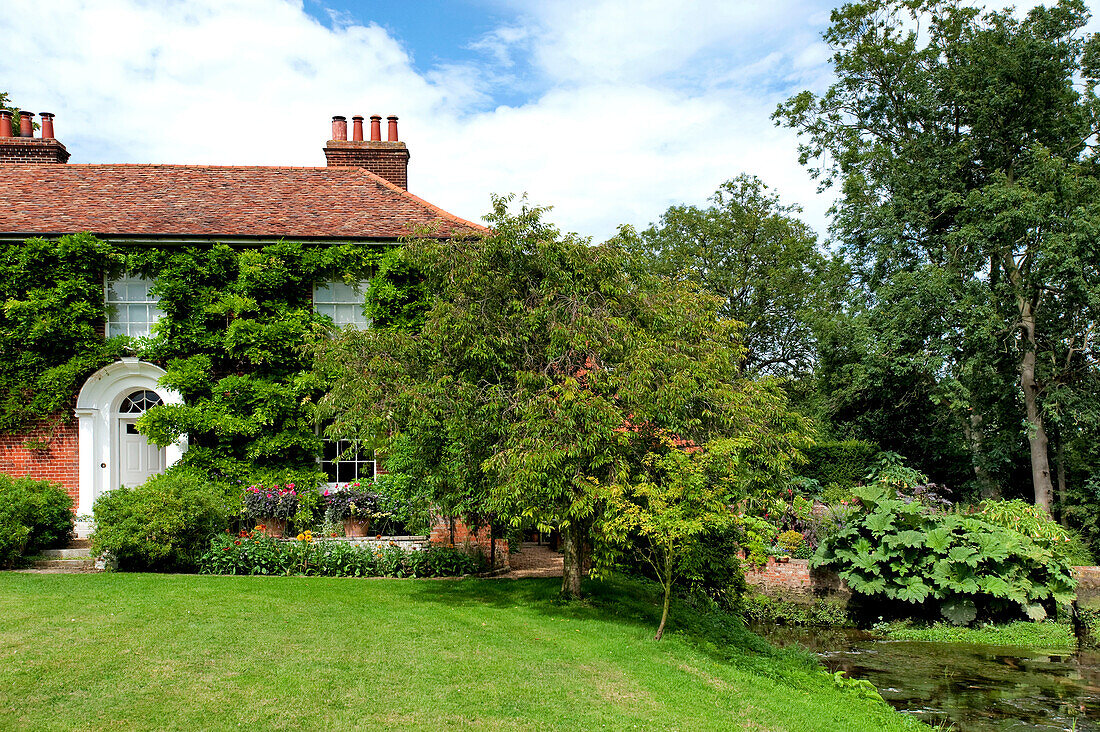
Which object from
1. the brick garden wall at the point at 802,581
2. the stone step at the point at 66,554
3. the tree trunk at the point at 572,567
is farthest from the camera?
→ the brick garden wall at the point at 802,581

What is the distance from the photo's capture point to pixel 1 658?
657cm

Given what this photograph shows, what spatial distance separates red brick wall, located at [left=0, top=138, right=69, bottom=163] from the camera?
1742 cm

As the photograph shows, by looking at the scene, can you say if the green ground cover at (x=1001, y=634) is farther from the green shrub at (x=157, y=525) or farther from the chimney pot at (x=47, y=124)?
the chimney pot at (x=47, y=124)

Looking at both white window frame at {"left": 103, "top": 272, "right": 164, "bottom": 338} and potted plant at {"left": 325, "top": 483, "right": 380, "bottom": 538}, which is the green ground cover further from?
white window frame at {"left": 103, "top": 272, "right": 164, "bottom": 338}

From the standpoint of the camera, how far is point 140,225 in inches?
587

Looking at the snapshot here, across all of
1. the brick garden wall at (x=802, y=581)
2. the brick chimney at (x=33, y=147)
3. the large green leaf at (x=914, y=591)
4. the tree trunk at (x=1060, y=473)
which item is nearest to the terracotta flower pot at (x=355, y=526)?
the brick garden wall at (x=802, y=581)

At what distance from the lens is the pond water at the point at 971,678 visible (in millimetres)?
8938

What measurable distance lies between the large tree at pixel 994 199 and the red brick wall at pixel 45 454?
705 inches

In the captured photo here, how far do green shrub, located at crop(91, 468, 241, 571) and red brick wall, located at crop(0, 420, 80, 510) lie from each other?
3319 mm

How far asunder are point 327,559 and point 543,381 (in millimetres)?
5372

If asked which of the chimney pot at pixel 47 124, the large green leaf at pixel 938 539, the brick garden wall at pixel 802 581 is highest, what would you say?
the chimney pot at pixel 47 124

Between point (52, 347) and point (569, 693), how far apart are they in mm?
12614

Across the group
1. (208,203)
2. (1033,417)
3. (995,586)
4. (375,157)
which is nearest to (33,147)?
(208,203)

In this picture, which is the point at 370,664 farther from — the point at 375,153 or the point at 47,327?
the point at 375,153
